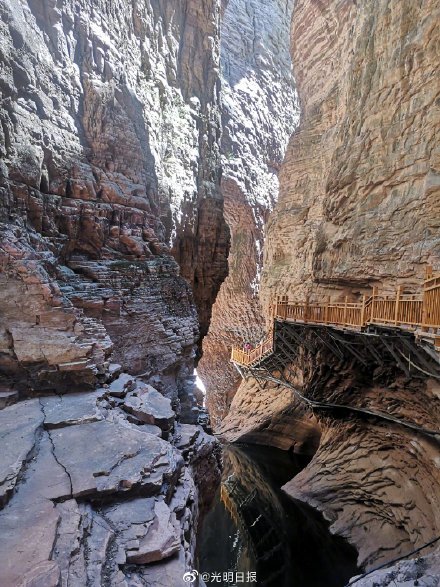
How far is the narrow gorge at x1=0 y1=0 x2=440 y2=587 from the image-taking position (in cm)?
548

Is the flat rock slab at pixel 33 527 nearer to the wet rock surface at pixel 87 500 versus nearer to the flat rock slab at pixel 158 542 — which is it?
the wet rock surface at pixel 87 500

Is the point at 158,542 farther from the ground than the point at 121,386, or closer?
closer

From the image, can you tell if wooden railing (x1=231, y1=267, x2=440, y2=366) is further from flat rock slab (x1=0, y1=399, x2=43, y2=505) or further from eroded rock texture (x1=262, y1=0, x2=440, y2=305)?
flat rock slab (x1=0, y1=399, x2=43, y2=505)

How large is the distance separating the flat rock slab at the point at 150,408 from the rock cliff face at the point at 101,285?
0.15 feet

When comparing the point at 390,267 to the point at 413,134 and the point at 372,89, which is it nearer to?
the point at 413,134

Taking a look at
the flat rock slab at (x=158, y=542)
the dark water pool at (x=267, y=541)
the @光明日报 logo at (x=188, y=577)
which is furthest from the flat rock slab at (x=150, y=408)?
the dark water pool at (x=267, y=541)

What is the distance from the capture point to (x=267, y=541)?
1384cm

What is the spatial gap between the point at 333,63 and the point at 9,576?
24717mm

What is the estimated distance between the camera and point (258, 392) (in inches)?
944

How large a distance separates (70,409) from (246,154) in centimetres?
3112

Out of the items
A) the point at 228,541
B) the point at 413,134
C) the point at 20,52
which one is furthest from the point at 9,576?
the point at 413,134

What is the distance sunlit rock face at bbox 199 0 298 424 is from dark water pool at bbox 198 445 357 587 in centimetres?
1190

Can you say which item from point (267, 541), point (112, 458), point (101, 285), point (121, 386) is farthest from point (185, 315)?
point (267, 541)

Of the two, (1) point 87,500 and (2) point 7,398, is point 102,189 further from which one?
(1) point 87,500
